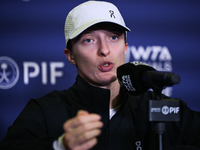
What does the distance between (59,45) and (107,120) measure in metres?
0.79

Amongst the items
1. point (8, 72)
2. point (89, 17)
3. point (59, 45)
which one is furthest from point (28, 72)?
point (89, 17)

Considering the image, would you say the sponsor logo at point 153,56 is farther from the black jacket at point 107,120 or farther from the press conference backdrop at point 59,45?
the black jacket at point 107,120

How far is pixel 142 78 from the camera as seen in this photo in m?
0.82

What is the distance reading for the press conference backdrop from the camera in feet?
5.55

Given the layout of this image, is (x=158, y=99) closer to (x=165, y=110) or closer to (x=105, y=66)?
(x=165, y=110)

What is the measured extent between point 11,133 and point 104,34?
568mm

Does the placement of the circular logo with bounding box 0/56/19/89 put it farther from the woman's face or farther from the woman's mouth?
the woman's mouth

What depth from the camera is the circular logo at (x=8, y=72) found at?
1662 mm

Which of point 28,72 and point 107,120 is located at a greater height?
point 28,72

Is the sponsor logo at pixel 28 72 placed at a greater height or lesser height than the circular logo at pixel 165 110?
greater

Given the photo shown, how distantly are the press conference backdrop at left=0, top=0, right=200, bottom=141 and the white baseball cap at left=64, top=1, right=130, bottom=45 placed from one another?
19.6 inches

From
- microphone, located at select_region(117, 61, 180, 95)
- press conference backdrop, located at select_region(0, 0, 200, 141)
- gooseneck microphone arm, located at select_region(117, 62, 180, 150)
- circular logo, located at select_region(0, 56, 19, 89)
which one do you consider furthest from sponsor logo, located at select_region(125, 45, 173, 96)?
gooseneck microphone arm, located at select_region(117, 62, 180, 150)

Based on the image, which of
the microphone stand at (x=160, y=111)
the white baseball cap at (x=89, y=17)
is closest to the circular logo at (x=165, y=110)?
the microphone stand at (x=160, y=111)

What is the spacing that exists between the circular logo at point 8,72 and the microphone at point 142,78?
3.00 ft
